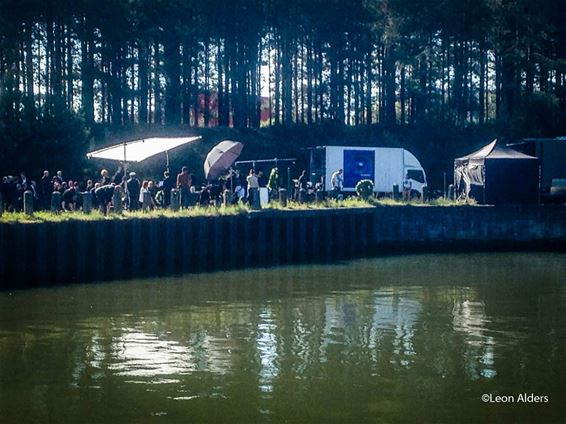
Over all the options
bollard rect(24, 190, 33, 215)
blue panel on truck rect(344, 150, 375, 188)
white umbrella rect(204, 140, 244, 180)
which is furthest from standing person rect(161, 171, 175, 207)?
blue panel on truck rect(344, 150, 375, 188)

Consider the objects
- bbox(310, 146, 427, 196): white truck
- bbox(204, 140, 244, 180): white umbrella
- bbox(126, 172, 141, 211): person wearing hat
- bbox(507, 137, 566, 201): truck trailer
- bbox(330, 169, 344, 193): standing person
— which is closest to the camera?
bbox(126, 172, 141, 211): person wearing hat

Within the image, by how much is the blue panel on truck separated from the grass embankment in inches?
294

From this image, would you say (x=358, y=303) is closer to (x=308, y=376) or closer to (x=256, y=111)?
(x=308, y=376)

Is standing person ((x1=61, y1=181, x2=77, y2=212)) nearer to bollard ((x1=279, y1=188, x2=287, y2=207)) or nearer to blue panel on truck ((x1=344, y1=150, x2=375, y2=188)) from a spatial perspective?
bollard ((x1=279, y1=188, x2=287, y2=207))

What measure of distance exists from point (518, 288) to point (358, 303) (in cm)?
611

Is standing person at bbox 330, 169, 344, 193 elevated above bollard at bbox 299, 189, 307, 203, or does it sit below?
above

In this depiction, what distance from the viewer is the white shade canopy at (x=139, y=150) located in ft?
109

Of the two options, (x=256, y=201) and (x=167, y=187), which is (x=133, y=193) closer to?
(x=167, y=187)

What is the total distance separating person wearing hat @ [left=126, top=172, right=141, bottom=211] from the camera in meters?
33.9

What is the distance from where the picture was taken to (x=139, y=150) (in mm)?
33969

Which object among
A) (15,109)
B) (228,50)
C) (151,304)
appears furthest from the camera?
(228,50)

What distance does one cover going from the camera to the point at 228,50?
6275 cm

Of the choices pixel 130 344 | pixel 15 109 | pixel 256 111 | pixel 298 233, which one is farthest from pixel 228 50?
pixel 130 344

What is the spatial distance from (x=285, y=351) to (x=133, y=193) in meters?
16.0
